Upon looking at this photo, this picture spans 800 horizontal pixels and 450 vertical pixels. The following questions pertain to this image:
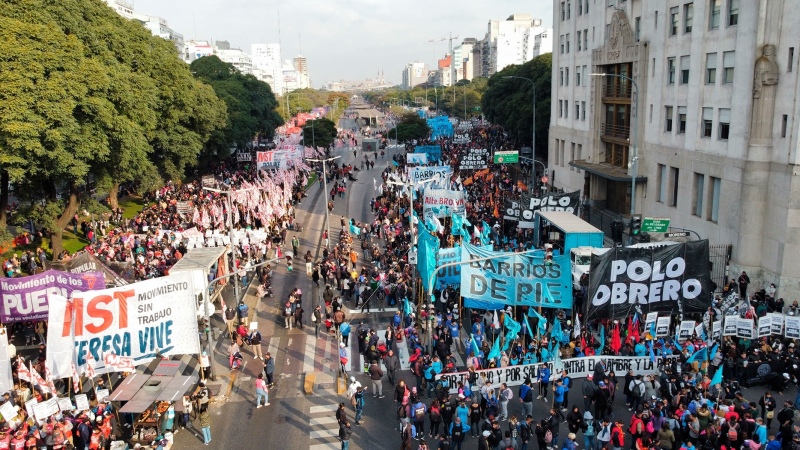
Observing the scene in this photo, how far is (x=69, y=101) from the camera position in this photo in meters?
30.2

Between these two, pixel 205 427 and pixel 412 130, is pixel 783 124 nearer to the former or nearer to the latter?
pixel 205 427

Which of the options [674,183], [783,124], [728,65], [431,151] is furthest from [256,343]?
[431,151]

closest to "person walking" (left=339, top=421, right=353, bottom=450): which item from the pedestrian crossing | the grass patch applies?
the pedestrian crossing

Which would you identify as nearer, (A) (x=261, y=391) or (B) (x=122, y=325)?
(B) (x=122, y=325)

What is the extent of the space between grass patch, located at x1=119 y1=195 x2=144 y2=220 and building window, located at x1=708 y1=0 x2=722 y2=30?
4056cm

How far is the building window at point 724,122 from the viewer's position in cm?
3092

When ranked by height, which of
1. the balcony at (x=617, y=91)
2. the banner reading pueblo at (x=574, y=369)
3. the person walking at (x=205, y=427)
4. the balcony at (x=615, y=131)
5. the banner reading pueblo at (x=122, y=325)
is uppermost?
the balcony at (x=617, y=91)

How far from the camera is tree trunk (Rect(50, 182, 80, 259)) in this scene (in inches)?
1403

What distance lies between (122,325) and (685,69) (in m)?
30.5

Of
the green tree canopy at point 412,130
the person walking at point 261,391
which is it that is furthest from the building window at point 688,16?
the green tree canopy at point 412,130

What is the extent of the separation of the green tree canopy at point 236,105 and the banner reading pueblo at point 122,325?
44.7 m

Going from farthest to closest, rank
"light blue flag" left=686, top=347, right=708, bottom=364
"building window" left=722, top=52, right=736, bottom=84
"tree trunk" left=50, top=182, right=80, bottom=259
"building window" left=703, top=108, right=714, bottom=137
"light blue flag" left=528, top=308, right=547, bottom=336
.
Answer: "tree trunk" left=50, top=182, right=80, bottom=259 < "building window" left=703, top=108, right=714, bottom=137 < "building window" left=722, top=52, right=736, bottom=84 < "light blue flag" left=528, top=308, right=547, bottom=336 < "light blue flag" left=686, top=347, right=708, bottom=364

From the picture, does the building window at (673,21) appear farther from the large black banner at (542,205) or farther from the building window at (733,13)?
the large black banner at (542,205)

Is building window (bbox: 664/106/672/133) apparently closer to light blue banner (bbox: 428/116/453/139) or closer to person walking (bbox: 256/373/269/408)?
person walking (bbox: 256/373/269/408)
